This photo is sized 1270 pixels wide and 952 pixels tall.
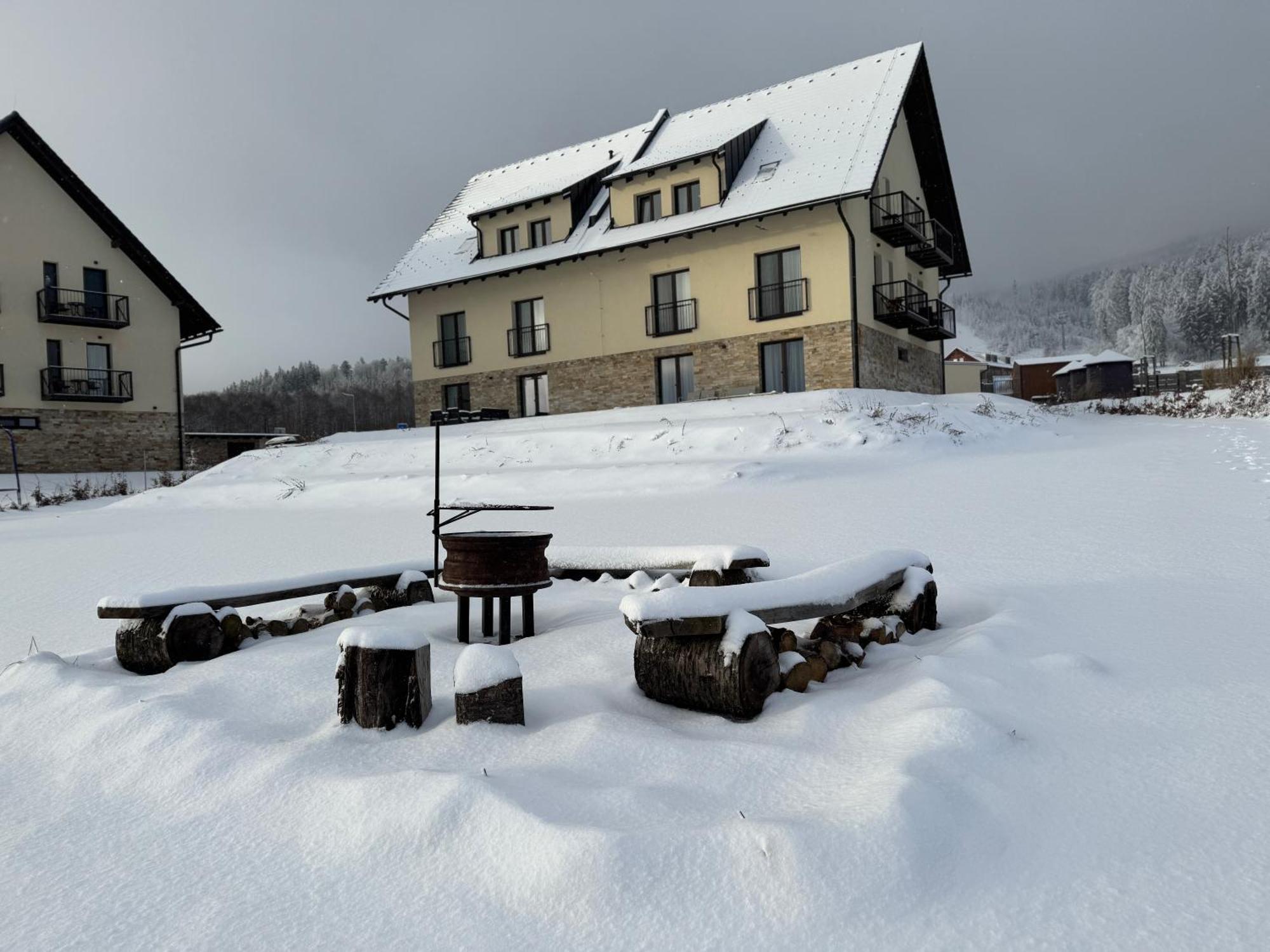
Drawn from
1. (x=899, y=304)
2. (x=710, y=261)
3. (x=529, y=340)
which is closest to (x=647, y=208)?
(x=710, y=261)

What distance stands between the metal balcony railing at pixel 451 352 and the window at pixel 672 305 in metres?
6.79

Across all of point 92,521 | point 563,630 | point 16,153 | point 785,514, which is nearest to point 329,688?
point 563,630

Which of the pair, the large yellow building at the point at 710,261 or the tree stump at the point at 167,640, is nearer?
the tree stump at the point at 167,640

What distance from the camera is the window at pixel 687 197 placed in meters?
21.8

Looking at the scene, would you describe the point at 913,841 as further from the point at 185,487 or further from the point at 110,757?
the point at 185,487

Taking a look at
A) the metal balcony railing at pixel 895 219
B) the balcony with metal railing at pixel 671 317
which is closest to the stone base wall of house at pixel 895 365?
the metal balcony railing at pixel 895 219

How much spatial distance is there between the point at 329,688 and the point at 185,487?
44.9ft

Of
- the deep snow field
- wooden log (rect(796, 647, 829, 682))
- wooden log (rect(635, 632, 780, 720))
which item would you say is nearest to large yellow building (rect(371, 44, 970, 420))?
the deep snow field

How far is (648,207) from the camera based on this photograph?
74.9 ft

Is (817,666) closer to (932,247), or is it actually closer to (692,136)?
(932,247)

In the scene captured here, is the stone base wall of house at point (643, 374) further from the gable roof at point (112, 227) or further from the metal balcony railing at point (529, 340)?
the gable roof at point (112, 227)

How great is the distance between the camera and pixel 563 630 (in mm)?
3975

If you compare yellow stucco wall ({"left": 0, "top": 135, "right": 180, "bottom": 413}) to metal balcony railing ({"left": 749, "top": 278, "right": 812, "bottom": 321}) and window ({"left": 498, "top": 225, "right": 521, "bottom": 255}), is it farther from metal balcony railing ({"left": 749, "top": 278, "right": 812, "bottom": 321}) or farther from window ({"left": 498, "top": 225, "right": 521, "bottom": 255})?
metal balcony railing ({"left": 749, "top": 278, "right": 812, "bottom": 321})

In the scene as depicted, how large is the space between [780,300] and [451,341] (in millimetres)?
11502
